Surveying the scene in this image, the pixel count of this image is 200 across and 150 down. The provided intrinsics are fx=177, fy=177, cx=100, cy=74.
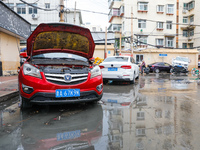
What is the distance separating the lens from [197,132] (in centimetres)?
270

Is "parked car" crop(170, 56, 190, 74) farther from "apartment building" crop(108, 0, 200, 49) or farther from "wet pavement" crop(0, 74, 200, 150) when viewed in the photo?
"wet pavement" crop(0, 74, 200, 150)

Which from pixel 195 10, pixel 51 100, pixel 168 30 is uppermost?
pixel 195 10

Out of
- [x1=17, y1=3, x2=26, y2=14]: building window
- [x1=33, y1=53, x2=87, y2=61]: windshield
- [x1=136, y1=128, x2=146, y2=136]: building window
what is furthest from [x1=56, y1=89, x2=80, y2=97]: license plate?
[x1=17, y1=3, x2=26, y2=14]: building window

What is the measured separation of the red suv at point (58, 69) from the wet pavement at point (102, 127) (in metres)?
0.37

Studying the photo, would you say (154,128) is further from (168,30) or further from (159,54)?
(168,30)

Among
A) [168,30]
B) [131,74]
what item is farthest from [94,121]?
[168,30]

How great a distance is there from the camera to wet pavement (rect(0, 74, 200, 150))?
231 cm

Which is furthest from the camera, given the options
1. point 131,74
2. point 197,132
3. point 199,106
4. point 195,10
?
point 195,10

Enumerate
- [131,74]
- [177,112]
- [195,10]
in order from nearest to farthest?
[177,112] → [131,74] → [195,10]

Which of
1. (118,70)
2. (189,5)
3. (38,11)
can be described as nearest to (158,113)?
(118,70)

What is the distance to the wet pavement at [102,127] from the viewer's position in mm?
2307

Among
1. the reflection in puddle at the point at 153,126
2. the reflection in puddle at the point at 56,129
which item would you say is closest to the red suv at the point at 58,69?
the reflection in puddle at the point at 56,129

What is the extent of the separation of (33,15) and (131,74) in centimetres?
2486

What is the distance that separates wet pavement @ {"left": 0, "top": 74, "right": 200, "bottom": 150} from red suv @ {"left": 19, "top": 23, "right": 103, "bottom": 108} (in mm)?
366
